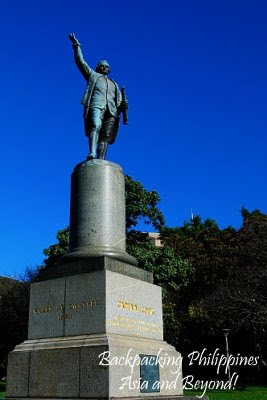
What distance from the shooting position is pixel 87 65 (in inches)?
464

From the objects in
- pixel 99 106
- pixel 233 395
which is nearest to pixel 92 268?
pixel 99 106

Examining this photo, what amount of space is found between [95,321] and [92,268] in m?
1.00

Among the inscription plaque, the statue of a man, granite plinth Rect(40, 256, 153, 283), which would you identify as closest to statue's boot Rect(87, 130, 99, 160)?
the statue of a man

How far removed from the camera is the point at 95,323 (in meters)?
8.24

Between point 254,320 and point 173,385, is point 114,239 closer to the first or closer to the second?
point 173,385

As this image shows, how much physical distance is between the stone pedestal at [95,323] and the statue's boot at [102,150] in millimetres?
713

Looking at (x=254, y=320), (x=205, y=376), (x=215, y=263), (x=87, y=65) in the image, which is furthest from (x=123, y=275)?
(x=205, y=376)

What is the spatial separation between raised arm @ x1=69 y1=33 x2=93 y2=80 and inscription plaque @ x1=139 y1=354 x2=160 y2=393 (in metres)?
6.87

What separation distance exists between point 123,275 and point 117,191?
7.03 ft

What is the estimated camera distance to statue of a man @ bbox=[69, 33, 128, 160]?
11.0 m

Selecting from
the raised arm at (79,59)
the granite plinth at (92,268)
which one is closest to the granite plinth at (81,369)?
the granite plinth at (92,268)

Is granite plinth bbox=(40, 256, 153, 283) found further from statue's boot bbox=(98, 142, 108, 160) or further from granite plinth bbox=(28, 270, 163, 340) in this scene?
statue's boot bbox=(98, 142, 108, 160)

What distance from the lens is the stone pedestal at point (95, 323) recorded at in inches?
306

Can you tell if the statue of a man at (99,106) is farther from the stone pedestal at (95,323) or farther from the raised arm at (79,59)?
the stone pedestal at (95,323)
